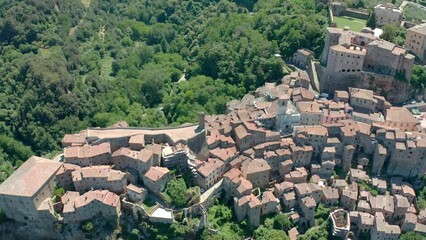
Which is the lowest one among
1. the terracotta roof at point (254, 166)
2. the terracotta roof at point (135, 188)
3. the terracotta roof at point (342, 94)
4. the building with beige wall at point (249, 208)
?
the building with beige wall at point (249, 208)

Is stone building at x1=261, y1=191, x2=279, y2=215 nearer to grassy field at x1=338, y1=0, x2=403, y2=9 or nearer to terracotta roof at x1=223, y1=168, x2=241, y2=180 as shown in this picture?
terracotta roof at x1=223, y1=168, x2=241, y2=180

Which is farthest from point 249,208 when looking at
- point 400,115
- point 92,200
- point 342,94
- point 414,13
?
point 414,13

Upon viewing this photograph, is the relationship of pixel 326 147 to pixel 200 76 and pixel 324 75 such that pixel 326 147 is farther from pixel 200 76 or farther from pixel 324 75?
pixel 200 76

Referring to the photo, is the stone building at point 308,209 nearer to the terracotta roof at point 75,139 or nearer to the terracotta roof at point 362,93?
the terracotta roof at point 362,93

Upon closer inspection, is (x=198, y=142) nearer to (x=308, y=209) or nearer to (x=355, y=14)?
(x=308, y=209)

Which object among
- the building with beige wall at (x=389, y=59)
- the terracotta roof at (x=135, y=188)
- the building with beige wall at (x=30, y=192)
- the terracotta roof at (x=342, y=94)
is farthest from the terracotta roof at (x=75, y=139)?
the building with beige wall at (x=389, y=59)

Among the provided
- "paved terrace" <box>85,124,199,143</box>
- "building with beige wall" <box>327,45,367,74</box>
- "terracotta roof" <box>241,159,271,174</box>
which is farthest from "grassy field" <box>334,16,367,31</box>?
"paved terrace" <box>85,124,199,143</box>

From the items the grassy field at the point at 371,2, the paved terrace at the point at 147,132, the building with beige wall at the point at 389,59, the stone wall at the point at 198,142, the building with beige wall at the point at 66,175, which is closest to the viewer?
the building with beige wall at the point at 66,175
